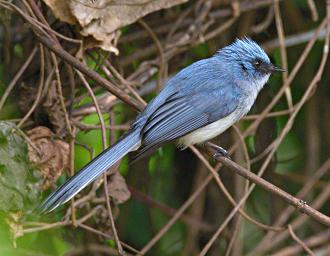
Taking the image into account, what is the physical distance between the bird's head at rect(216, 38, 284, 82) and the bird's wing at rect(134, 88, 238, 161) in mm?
225

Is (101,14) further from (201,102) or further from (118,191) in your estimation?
(118,191)

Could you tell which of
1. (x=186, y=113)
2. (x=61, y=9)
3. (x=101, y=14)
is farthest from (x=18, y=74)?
(x=186, y=113)

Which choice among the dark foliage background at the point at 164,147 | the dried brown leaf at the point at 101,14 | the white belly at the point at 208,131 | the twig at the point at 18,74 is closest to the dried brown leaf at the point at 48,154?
the dark foliage background at the point at 164,147

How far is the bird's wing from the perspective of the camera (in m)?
3.59

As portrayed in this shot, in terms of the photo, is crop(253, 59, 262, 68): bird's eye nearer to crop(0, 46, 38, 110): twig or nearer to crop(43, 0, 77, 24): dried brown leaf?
crop(43, 0, 77, 24): dried brown leaf

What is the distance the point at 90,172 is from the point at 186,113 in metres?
0.83

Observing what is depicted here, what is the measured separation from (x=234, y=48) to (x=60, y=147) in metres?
1.25

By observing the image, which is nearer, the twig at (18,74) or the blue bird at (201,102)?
the blue bird at (201,102)

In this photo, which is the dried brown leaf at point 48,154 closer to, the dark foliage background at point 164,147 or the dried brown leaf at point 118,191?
the dark foliage background at point 164,147

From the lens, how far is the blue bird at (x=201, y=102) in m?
3.55

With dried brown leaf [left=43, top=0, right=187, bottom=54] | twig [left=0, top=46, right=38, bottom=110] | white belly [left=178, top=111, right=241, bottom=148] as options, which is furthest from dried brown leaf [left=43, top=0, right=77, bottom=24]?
white belly [left=178, top=111, right=241, bottom=148]

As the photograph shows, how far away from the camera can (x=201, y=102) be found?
3830 mm

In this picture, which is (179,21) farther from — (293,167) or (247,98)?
(293,167)

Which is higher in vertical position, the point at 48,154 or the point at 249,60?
the point at 48,154
